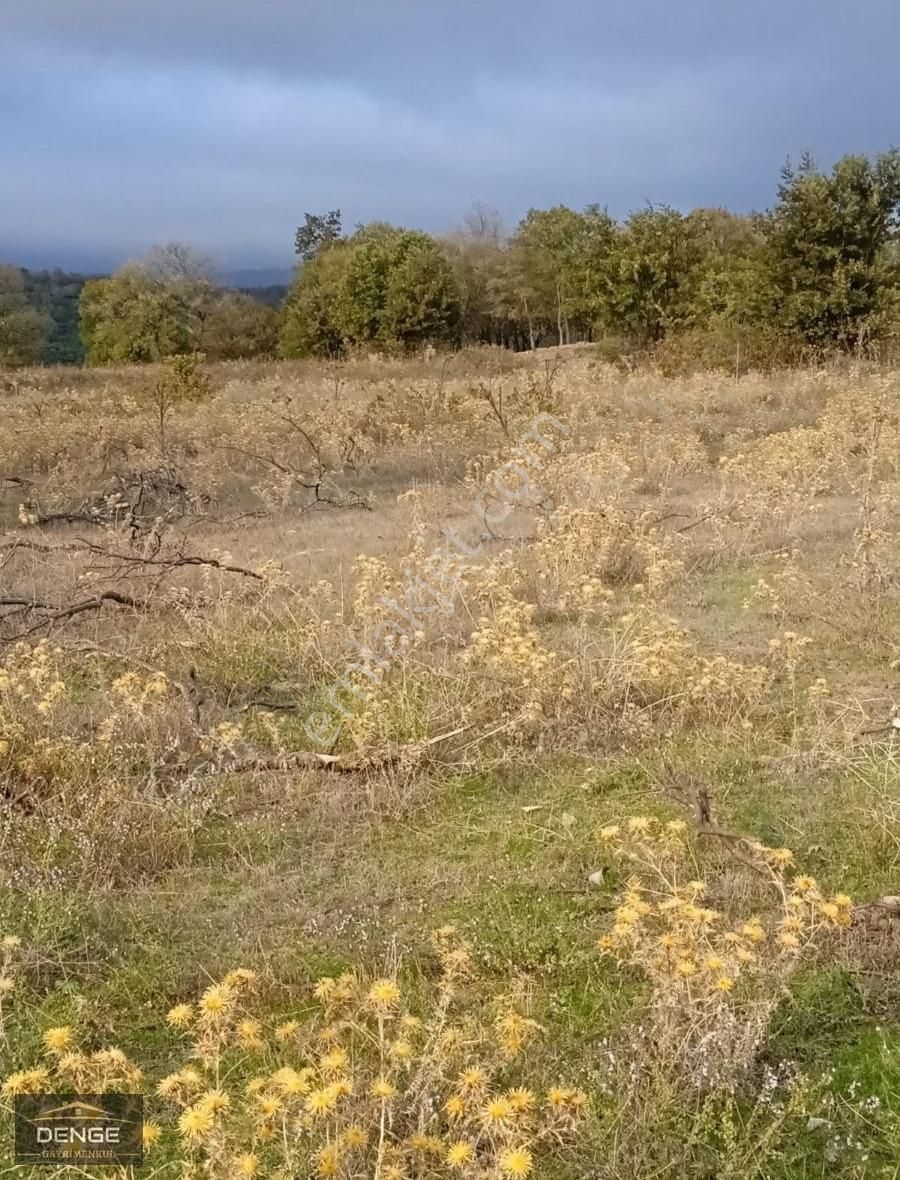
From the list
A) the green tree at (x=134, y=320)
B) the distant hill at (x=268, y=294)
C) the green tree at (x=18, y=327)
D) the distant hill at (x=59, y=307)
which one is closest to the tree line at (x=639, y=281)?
the distant hill at (x=268, y=294)

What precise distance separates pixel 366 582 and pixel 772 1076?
3.39m

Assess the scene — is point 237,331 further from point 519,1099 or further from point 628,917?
point 519,1099

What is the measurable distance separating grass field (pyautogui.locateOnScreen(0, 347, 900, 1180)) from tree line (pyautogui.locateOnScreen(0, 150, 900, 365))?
375 inches

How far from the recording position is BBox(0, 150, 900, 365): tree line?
15641 mm

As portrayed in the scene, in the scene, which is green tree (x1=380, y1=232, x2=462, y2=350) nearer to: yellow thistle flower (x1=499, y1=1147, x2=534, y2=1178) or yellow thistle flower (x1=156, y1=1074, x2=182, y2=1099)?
yellow thistle flower (x1=156, y1=1074, x2=182, y2=1099)

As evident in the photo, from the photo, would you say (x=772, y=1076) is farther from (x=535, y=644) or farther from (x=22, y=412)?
(x=22, y=412)

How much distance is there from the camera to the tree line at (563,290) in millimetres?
15641

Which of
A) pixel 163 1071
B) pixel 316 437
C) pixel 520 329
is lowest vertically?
pixel 163 1071

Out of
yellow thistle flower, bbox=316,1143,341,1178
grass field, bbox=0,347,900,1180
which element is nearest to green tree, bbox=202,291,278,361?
grass field, bbox=0,347,900,1180

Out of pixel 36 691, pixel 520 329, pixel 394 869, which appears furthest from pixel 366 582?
pixel 520 329

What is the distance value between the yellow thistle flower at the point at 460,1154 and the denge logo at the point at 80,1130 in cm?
70

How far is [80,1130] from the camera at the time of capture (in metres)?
2.02

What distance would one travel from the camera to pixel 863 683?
177 inches

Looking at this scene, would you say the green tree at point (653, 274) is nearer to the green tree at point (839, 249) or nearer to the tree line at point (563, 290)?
the tree line at point (563, 290)
